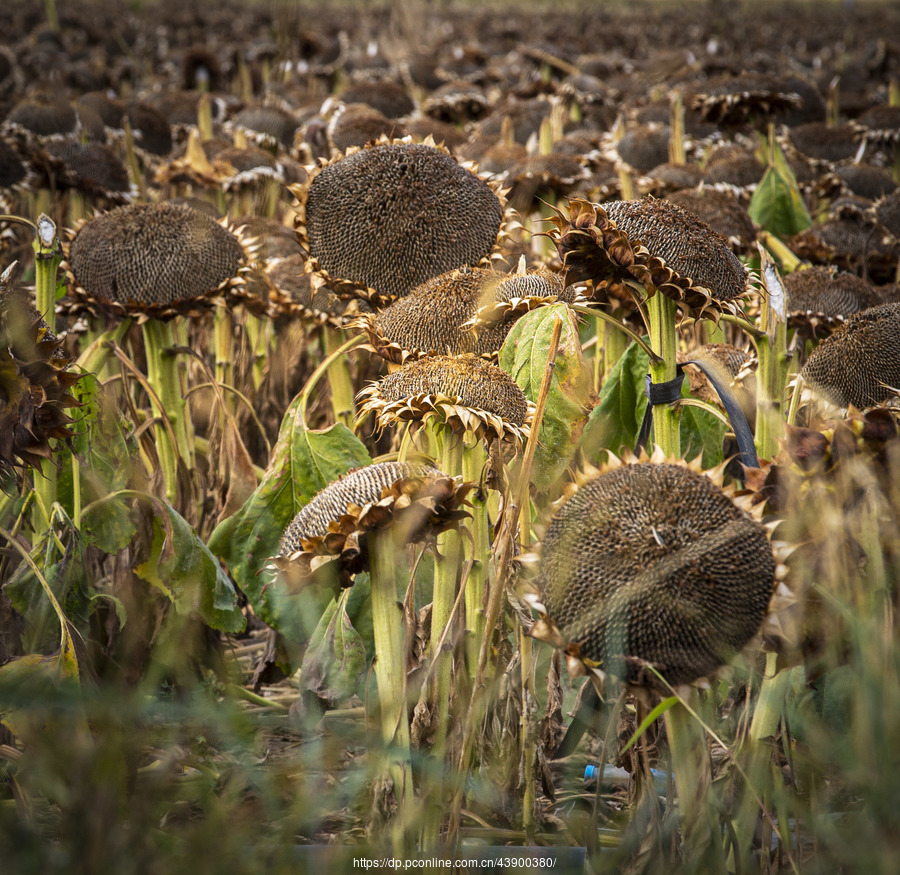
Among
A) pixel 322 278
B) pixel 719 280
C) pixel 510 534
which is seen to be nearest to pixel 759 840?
pixel 510 534

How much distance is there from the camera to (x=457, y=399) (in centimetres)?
189

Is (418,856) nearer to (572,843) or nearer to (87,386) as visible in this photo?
(572,843)

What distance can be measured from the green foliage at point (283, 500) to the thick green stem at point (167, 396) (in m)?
0.64

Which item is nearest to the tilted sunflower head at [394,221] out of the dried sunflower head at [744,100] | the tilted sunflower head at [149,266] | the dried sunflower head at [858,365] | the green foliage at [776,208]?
the tilted sunflower head at [149,266]

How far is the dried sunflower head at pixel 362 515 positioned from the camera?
1.66 metres

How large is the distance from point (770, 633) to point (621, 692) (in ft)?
0.78

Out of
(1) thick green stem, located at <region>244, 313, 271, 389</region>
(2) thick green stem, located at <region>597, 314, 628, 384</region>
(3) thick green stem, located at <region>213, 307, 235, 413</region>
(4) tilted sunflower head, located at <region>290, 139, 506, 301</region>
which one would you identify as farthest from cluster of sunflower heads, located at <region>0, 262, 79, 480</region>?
(1) thick green stem, located at <region>244, 313, 271, 389</region>

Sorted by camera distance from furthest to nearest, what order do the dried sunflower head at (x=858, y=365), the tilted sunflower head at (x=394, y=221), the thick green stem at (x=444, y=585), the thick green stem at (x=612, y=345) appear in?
the thick green stem at (x=612, y=345), the tilted sunflower head at (x=394, y=221), the dried sunflower head at (x=858, y=365), the thick green stem at (x=444, y=585)

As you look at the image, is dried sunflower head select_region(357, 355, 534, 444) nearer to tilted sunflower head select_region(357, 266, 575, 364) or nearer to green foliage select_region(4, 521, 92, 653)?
tilted sunflower head select_region(357, 266, 575, 364)

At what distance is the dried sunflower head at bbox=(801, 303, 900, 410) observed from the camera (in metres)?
2.29

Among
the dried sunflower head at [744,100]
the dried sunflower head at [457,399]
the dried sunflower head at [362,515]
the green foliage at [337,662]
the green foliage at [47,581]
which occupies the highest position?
the dried sunflower head at [744,100]

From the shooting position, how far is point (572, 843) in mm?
2197

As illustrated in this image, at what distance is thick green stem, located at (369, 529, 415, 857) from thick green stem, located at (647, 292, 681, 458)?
0.59 metres

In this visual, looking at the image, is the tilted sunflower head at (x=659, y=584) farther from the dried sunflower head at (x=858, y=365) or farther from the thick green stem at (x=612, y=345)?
the thick green stem at (x=612, y=345)
